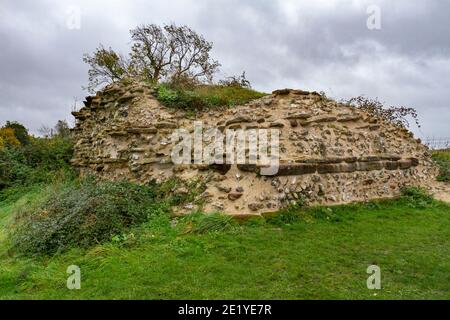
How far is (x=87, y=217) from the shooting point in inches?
275

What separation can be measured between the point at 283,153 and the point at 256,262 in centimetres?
347

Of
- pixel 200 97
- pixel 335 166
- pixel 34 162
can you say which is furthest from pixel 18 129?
pixel 335 166

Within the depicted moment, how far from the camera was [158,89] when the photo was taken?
36.0ft

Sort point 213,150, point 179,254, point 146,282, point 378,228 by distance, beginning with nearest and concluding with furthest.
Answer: point 146,282
point 179,254
point 378,228
point 213,150

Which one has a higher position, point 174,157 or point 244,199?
point 174,157

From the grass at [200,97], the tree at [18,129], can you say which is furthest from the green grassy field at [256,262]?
the tree at [18,129]

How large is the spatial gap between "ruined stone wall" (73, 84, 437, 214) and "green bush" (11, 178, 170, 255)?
1.04 m

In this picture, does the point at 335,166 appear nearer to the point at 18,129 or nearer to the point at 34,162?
the point at 34,162

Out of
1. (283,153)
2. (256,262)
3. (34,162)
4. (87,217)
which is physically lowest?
(256,262)

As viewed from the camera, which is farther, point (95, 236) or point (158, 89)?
point (158, 89)

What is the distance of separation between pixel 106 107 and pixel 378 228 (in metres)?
9.16

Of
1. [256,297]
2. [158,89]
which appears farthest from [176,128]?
[256,297]
